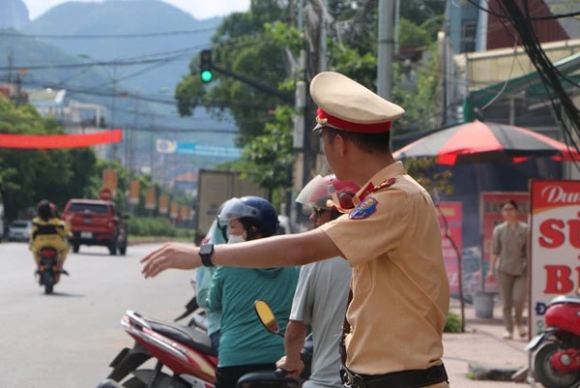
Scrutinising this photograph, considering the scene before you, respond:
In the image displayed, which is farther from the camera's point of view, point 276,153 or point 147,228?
point 147,228

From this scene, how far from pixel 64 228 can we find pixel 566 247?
11701mm

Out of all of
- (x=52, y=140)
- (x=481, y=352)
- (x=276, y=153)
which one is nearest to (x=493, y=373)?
(x=481, y=352)

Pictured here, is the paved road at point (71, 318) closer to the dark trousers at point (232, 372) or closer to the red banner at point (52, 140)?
the dark trousers at point (232, 372)

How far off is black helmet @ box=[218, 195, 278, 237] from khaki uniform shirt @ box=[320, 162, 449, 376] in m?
2.79

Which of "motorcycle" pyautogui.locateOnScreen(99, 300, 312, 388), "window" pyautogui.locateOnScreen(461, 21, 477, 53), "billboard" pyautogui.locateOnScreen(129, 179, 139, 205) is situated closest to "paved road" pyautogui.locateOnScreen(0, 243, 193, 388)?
"motorcycle" pyautogui.locateOnScreen(99, 300, 312, 388)

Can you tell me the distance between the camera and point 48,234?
21.0m

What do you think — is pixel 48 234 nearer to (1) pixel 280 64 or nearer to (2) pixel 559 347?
(2) pixel 559 347

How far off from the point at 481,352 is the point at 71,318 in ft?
18.2

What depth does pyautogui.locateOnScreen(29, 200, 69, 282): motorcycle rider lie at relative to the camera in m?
20.8

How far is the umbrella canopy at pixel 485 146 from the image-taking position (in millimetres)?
17500

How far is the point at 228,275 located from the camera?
6645 millimetres

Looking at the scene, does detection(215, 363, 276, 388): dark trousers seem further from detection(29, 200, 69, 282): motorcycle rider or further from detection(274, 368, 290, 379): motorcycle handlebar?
detection(29, 200, 69, 282): motorcycle rider

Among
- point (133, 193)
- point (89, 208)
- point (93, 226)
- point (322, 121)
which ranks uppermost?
point (322, 121)

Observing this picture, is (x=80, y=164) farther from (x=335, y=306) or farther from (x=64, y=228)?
(x=335, y=306)
